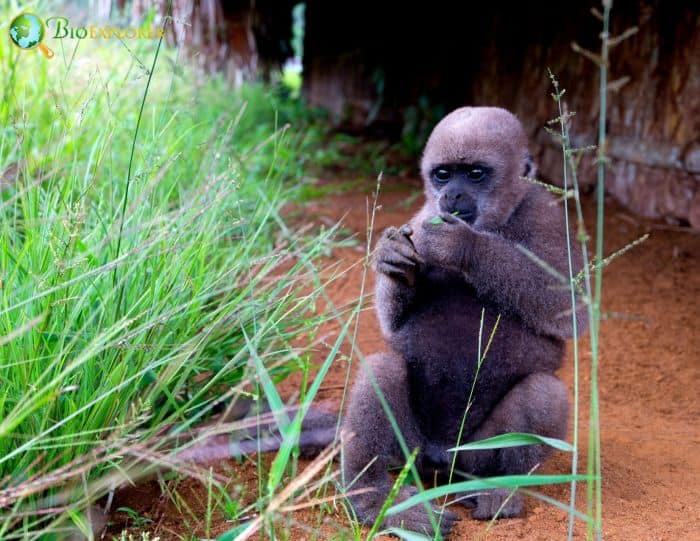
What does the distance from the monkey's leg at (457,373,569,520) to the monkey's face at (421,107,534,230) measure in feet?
2.15

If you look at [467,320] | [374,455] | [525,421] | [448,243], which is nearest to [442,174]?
[448,243]

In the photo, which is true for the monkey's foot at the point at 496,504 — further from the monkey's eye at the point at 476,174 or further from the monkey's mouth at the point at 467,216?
the monkey's eye at the point at 476,174

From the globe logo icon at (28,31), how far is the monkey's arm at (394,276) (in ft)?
7.92

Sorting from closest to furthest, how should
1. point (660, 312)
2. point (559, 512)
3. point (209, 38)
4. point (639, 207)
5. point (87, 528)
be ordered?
point (87, 528) < point (559, 512) < point (660, 312) < point (639, 207) < point (209, 38)

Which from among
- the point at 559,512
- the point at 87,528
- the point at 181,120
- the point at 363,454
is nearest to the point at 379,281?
the point at 363,454

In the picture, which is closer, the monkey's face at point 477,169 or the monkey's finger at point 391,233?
the monkey's finger at point 391,233

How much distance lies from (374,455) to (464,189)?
1078 millimetres

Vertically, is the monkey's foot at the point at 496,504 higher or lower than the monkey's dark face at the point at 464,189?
lower

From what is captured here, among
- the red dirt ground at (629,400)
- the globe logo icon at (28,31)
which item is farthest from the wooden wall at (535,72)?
the globe logo icon at (28,31)

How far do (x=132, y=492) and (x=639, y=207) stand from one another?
4671mm

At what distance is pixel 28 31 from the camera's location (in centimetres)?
480

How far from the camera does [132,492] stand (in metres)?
2.96

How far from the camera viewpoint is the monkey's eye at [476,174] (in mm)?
3289

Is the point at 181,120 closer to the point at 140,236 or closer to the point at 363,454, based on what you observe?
the point at 140,236
